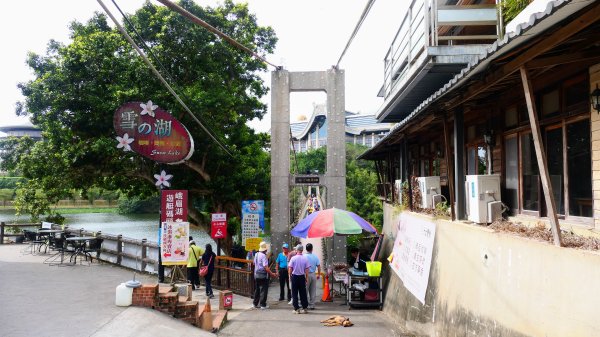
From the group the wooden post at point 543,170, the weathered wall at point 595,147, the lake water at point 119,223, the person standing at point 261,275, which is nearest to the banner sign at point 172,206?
the person standing at point 261,275

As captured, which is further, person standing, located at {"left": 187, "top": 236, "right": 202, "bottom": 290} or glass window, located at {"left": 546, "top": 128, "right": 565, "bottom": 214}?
person standing, located at {"left": 187, "top": 236, "right": 202, "bottom": 290}

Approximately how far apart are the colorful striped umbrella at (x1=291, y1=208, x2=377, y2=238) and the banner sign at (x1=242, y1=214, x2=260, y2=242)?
9.47ft

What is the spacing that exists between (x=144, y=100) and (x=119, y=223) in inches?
1253

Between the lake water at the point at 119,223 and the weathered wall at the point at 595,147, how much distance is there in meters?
28.7

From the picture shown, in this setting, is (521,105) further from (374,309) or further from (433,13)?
(374,309)

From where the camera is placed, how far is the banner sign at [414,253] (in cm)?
768

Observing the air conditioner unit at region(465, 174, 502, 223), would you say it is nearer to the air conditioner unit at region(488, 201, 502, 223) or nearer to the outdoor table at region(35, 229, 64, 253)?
the air conditioner unit at region(488, 201, 502, 223)

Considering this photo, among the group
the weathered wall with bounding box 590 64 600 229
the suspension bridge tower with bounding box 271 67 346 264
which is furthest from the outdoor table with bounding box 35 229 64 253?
the weathered wall with bounding box 590 64 600 229

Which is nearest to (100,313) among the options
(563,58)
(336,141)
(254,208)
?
(563,58)

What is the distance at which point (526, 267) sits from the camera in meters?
4.44

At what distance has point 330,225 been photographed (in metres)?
10.8

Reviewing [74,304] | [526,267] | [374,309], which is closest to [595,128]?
[526,267]

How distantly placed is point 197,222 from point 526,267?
16126 millimetres

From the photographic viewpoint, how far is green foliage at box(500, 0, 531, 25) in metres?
7.47
